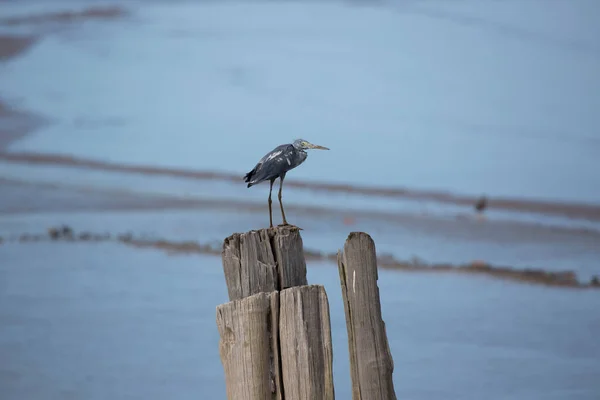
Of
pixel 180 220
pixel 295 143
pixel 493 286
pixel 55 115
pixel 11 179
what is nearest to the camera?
pixel 295 143

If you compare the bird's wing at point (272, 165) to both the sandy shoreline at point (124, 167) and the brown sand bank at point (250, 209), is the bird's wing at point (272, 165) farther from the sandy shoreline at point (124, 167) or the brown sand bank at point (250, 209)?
the sandy shoreline at point (124, 167)

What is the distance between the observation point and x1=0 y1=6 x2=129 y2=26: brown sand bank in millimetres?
16312

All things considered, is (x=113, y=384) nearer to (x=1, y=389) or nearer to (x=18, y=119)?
(x=1, y=389)

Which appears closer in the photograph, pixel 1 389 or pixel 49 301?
pixel 1 389

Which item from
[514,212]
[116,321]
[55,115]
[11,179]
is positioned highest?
[55,115]

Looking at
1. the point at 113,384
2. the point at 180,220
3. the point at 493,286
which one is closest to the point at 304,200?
the point at 180,220

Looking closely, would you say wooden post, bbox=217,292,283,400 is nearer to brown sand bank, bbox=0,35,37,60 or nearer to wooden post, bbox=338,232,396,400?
wooden post, bbox=338,232,396,400

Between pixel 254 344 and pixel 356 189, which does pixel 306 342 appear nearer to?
pixel 254 344

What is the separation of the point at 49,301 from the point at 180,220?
275 cm

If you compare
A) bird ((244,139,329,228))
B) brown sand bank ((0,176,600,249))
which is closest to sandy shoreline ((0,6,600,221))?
brown sand bank ((0,176,600,249))

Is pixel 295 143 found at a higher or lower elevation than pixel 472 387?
higher

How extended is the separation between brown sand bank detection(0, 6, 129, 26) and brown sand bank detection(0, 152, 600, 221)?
302cm

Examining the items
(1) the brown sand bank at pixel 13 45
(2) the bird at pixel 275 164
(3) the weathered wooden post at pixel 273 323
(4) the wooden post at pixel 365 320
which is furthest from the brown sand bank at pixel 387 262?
(3) the weathered wooden post at pixel 273 323

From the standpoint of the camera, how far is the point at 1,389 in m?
8.09
